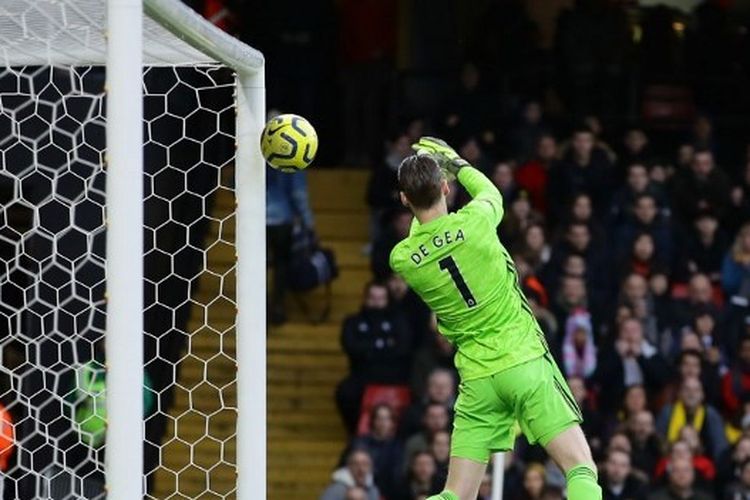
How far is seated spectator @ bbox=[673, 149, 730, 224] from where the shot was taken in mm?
14055

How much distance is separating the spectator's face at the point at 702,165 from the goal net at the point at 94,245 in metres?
3.30

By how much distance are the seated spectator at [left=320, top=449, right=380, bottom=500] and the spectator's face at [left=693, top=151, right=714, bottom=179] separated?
134 inches

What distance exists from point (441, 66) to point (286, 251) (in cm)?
292

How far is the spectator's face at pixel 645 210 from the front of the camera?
13688mm

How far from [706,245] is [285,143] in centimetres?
738

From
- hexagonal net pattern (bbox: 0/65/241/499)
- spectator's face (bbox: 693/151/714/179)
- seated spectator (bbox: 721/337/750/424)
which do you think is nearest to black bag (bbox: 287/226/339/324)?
hexagonal net pattern (bbox: 0/65/241/499)

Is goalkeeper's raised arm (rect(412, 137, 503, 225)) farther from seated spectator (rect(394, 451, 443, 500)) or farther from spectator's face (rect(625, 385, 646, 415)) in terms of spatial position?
spectator's face (rect(625, 385, 646, 415))

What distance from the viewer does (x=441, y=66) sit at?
16141 millimetres

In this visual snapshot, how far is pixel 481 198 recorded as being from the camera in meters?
7.73

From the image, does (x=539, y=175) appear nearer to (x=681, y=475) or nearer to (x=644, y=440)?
(x=644, y=440)

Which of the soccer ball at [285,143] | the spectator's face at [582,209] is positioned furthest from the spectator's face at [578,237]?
the soccer ball at [285,143]

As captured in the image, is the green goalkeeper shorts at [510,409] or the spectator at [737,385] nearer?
the green goalkeeper shorts at [510,409]

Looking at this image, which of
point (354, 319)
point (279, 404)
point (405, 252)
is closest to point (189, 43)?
point (405, 252)

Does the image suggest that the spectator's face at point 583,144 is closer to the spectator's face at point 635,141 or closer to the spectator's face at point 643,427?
the spectator's face at point 635,141
